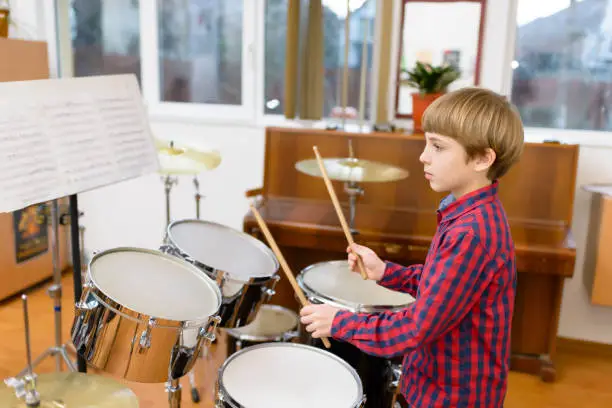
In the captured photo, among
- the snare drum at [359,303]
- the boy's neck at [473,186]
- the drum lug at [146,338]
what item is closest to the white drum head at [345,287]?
the snare drum at [359,303]

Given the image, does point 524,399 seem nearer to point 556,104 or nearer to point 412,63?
point 556,104

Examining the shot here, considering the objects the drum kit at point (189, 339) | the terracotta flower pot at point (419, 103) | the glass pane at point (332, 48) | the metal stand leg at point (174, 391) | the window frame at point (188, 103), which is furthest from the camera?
the window frame at point (188, 103)

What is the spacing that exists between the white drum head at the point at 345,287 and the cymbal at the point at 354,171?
34cm

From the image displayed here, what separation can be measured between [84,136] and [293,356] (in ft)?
2.93

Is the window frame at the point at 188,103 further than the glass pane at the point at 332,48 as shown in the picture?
Yes

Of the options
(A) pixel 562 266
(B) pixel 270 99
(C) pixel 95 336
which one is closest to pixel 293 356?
(C) pixel 95 336

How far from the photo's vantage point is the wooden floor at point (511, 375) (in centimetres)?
235

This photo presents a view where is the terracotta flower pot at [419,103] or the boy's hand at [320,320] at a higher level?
the terracotta flower pot at [419,103]

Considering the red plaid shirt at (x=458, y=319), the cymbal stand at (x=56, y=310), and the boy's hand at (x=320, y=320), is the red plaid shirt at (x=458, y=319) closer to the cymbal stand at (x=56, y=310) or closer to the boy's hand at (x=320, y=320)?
the boy's hand at (x=320, y=320)

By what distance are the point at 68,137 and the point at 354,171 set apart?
104 cm

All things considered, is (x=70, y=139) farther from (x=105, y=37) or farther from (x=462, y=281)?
(x=105, y=37)

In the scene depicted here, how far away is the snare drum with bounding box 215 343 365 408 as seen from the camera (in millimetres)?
1314

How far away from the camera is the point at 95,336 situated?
1420mm

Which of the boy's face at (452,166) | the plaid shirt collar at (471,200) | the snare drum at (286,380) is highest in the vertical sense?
the boy's face at (452,166)
